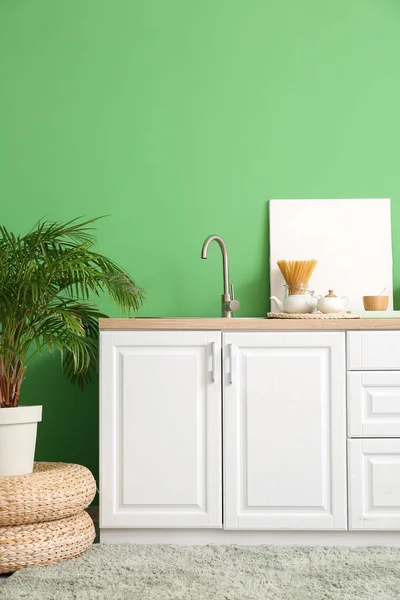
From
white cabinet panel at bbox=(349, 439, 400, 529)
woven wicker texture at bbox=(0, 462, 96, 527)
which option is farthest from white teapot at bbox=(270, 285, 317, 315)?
woven wicker texture at bbox=(0, 462, 96, 527)

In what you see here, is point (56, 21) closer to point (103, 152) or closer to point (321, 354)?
point (103, 152)

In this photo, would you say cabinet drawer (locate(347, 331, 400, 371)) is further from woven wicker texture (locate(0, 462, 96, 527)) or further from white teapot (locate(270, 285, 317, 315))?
woven wicker texture (locate(0, 462, 96, 527))

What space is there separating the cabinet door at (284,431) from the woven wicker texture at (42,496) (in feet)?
1.78

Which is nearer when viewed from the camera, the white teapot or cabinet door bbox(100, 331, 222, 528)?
cabinet door bbox(100, 331, 222, 528)

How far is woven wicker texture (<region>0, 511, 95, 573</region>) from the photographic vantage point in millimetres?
2396

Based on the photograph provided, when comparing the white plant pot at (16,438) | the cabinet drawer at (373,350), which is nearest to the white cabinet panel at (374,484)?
the cabinet drawer at (373,350)

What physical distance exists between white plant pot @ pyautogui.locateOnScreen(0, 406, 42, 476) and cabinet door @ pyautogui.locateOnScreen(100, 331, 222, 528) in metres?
0.27

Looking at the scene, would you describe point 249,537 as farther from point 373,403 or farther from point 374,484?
point 373,403

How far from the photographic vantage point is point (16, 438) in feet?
8.30

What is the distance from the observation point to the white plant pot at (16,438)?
98.7 inches

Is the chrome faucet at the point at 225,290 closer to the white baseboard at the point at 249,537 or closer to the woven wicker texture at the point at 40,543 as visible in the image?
the white baseboard at the point at 249,537

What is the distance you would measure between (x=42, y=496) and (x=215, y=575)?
2.03ft

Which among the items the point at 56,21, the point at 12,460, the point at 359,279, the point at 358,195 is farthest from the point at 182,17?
the point at 12,460

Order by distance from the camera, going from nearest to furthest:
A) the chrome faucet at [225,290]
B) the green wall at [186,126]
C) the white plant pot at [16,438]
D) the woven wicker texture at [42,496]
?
the woven wicker texture at [42,496]
the white plant pot at [16,438]
the chrome faucet at [225,290]
the green wall at [186,126]
